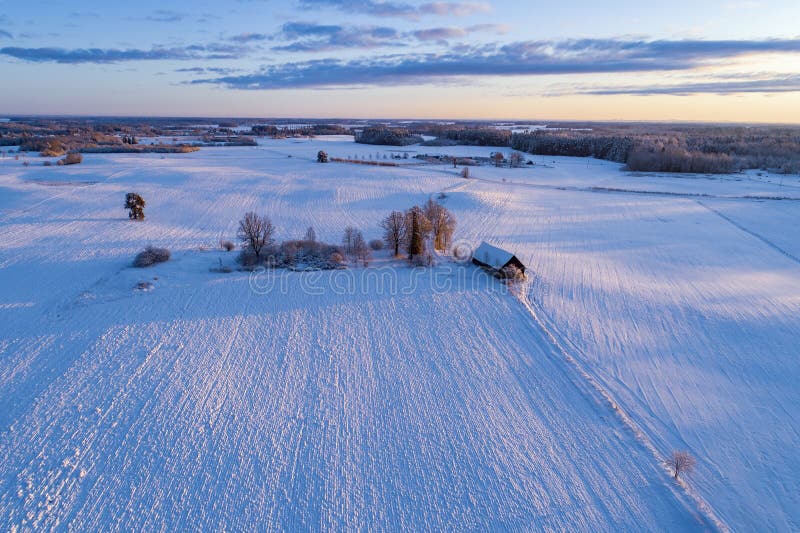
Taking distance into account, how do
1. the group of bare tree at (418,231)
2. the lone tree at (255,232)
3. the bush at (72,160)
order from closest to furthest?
1. the lone tree at (255,232)
2. the group of bare tree at (418,231)
3. the bush at (72,160)

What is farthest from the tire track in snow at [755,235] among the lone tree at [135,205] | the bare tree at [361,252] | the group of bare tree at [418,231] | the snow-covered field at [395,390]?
the lone tree at [135,205]

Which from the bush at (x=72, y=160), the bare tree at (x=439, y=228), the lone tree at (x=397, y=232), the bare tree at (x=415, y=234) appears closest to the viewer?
the bare tree at (x=415, y=234)

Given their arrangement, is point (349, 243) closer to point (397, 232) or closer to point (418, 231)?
point (397, 232)

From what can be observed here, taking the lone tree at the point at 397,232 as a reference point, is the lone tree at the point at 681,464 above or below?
below

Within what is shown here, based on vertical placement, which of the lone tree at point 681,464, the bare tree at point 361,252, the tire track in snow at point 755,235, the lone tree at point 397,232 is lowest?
the lone tree at point 681,464

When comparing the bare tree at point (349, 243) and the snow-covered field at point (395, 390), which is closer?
the snow-covered field at point (395, 390)

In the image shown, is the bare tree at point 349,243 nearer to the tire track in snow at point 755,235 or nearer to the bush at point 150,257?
the bush at point 150,257

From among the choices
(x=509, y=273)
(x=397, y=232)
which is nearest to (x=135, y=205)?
(x=397, y=232)

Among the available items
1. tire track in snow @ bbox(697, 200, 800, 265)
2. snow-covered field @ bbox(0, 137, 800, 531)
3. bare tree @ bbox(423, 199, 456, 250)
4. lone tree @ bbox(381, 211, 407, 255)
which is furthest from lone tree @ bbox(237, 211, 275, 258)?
tire track in snow @ bbox(697, 200, 800, 265)
